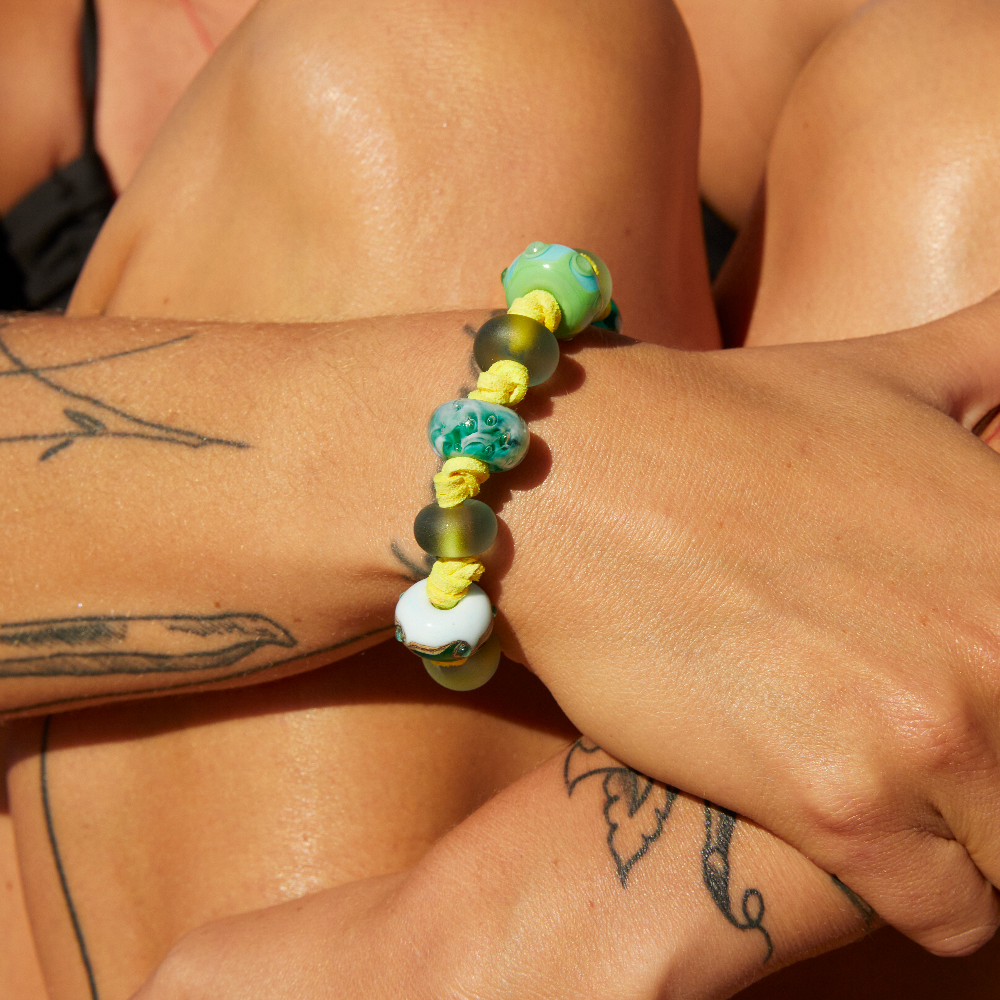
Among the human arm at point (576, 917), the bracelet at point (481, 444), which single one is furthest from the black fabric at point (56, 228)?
the human arm at point (576, 917)

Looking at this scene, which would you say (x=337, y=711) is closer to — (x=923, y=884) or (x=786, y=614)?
(x=786, y=614)

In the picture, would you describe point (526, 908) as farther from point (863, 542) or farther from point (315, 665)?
point (863, 542)

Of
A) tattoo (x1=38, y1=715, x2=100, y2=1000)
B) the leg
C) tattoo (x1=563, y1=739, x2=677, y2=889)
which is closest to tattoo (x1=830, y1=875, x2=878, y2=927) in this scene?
tattoo (x1=563, y1=739, x2=677, y2=889)

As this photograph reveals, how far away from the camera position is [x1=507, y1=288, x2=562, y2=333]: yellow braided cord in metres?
0.81

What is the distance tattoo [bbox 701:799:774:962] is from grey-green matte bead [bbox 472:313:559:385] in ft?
1.48

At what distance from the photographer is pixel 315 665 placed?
923 millimetres

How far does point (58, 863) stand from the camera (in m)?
1.04

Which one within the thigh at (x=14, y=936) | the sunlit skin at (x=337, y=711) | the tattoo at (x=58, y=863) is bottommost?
the thigh at (x=14, y=936)

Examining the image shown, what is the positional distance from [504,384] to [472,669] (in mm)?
274

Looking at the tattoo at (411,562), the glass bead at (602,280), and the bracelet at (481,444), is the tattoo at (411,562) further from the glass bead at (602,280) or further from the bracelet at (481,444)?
the glass bead at (602,280)

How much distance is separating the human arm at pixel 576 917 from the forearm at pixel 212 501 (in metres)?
0.26

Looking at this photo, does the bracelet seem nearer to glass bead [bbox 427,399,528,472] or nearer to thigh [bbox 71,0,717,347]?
glass bead [bbox 427,399,528,472]

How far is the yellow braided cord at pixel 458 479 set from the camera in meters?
0.76

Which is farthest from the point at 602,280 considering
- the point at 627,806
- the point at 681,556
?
the point at 627,806
